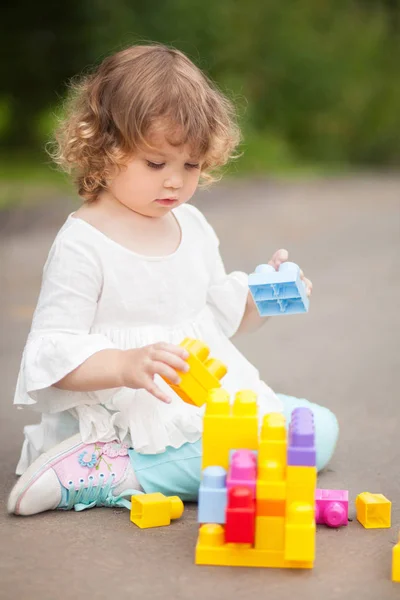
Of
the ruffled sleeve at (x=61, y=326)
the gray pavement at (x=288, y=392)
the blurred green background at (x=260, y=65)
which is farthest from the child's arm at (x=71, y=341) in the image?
the blurred green background at (x=260, y=65)

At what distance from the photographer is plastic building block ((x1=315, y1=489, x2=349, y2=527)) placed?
6.67 feet

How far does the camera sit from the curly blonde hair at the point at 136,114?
7.09ft

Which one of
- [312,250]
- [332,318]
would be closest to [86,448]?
[332,318]

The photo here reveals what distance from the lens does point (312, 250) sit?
588cm

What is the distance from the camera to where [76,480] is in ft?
7.06

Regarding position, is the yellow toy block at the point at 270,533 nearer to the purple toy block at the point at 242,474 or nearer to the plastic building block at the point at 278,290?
the purple toy block at the point at 242,474

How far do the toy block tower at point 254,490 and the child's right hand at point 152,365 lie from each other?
107 millimetres

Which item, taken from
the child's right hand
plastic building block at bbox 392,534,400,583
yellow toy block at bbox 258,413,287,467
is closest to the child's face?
the child's right hand

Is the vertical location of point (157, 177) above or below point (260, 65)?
below

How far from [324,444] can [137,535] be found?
63 centimetres

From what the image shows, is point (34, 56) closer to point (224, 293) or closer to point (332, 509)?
point (224, 293)

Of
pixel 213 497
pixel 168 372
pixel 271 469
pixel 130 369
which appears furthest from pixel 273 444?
pixel 130 369

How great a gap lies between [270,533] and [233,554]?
9cm

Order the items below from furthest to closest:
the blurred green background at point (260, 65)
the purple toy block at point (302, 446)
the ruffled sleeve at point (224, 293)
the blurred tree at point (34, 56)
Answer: the blurred tree at point (34, 56) < the blurred green background at point (260, 65) < the ruffled sleeve at point (224, 293) < the purple toy block at point (302, 446)
